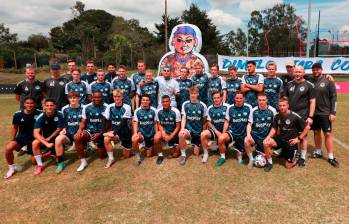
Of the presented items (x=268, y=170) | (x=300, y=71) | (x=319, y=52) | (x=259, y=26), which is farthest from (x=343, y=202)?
(x=259, y=26)

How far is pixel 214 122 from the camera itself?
6383mm

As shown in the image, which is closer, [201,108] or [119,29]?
[201,108]

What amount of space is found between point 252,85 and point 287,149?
176 cm

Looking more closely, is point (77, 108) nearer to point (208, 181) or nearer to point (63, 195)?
point (63, 195)

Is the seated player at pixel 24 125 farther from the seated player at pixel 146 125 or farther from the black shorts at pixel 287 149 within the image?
the black shorts at pixel 287 149

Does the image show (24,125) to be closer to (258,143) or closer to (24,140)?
(24,140)

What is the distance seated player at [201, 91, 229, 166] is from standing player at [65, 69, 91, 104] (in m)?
3.05

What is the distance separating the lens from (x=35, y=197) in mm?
4863

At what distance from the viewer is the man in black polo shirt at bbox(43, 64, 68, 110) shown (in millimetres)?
7383

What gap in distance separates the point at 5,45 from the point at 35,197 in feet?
127

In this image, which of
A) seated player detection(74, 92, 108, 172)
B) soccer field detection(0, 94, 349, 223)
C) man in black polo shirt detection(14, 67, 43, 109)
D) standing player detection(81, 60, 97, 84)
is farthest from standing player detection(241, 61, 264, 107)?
man in black polo shirt detection(14, 67, 43, 109)

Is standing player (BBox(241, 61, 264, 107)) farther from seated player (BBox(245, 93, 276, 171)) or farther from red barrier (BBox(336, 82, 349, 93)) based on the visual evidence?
red barrier (BBox(336, 82, 349, 93))

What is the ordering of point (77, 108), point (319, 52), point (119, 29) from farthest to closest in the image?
1. point (119, 29)
2. point (319, 52)
3. point (77, 108)

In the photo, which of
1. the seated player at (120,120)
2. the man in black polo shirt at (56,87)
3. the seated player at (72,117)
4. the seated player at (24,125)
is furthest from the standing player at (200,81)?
the seated player at (24,125)
